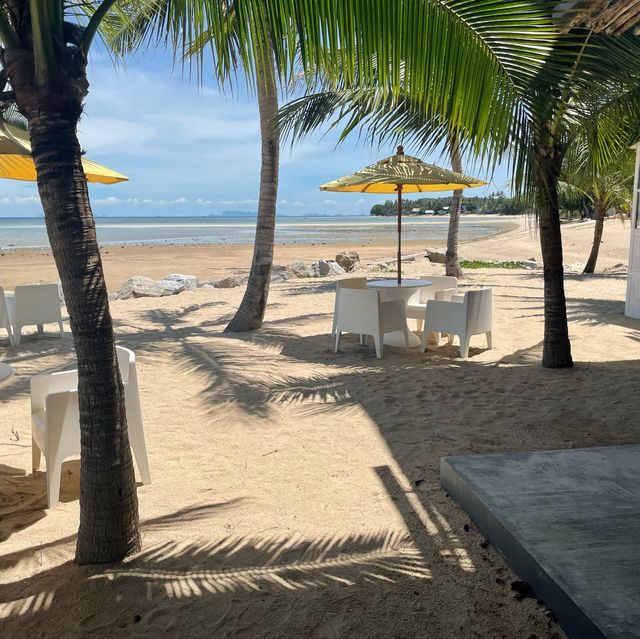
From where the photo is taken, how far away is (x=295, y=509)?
3018 millimetres

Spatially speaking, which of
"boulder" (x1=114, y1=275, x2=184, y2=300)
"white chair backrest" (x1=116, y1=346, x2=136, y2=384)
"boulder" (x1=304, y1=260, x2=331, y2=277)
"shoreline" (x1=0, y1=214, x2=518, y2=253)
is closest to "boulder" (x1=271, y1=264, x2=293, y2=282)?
"boulder" (x1=304, y1=260, x2=331, y2=277)

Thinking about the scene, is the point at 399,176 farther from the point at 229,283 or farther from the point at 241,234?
the point at 241,234

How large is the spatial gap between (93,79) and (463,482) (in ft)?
7.89

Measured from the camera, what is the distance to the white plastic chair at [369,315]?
20.4ft

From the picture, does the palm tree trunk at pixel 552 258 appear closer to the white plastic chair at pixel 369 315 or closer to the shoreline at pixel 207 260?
the white plastic chair at pixel 369 315

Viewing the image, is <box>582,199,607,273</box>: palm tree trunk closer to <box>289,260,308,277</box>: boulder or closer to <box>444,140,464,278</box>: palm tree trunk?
<box>444,140,464,278</box>: palm tree trunk

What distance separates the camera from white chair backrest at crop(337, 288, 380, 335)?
6.22m

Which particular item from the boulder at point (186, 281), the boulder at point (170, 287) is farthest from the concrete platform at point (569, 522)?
the boulder at point (186, 281)

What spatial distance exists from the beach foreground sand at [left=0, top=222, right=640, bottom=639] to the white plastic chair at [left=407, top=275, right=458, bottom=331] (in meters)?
0.68

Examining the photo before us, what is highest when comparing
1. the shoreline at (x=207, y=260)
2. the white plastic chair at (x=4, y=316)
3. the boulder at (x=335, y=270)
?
the white plastic chair at (x=4, y=316)

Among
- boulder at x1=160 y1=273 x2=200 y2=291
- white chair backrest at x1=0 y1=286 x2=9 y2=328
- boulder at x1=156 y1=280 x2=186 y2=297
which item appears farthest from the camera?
boulder at x1=160 y1=273 x2=200 y2=291

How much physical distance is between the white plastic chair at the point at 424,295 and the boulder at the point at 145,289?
20.2 feet

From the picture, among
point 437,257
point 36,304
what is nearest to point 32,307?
point 36,304

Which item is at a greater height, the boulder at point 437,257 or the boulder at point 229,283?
the boulder at point 437,257
